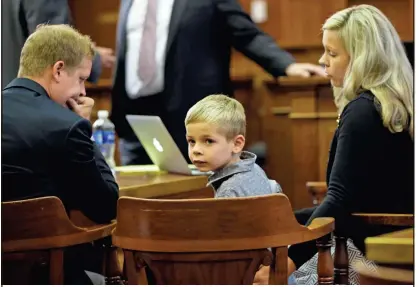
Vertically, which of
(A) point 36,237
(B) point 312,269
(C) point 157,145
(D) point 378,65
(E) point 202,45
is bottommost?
(B) point 312,269

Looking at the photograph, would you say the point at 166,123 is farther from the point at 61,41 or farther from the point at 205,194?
the point at 61,41

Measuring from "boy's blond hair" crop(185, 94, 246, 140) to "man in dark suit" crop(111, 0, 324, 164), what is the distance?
3.39ft

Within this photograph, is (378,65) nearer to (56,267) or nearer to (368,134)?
(368,134)

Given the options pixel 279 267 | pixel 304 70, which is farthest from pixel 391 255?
pixel 304 70

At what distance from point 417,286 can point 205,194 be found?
1.06 meters

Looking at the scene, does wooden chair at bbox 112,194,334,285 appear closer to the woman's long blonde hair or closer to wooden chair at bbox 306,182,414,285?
wooden chair at bbox 306,182,414,285

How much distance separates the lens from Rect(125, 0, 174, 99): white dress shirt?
309 centimetres

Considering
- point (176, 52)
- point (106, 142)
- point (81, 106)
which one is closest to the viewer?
point (81, 106)

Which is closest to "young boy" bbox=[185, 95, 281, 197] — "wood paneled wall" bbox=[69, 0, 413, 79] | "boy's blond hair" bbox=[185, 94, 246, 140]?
"boy's blond hair" bbox=[185, 94, 246, 140]

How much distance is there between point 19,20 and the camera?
2.43 meters

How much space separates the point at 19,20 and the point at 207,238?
119 cm

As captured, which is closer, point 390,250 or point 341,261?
point 390,250

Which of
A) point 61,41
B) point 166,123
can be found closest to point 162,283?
point 61,41

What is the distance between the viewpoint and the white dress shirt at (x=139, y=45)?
309cm
